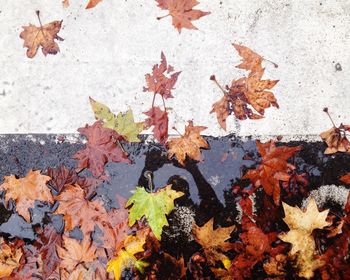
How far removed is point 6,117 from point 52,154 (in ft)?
1.23

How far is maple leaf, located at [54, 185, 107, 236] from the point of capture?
7.42 ft

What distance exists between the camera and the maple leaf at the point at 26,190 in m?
2.29

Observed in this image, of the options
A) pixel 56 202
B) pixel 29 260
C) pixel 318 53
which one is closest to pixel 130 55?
pixel 56 202

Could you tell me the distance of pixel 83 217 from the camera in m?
2.27

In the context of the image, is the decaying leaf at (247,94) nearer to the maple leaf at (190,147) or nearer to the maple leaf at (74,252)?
the maple leaf at (190,147)

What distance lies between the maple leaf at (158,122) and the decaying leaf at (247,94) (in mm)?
306

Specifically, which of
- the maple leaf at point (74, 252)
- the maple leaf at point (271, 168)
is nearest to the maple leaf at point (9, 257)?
the maple leaf at point (74, 252)

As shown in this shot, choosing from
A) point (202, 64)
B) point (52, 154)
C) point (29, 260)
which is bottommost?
point (29, 260)

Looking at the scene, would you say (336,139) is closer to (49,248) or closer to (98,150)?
(98,150)

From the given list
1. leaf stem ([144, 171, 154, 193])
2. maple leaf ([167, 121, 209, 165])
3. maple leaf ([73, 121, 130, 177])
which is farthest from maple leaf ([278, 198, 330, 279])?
maple leaf ([73, 121, 130, 177])

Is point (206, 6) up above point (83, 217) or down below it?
above

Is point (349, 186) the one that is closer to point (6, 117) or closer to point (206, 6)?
point (206, 6)

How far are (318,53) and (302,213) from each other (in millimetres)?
983

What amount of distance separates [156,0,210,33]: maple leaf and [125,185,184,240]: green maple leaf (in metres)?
1.01
